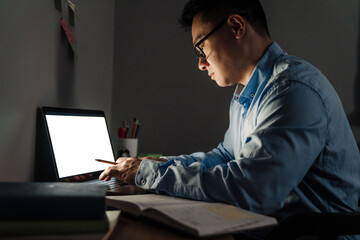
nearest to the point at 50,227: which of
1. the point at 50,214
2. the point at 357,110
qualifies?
the point at 50,214

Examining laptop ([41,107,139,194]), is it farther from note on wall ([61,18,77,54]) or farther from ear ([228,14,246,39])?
ear ([228,14,246,39])

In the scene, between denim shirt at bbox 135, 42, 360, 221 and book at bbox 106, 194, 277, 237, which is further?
denim shirt at bbox 135, 42, 360, 221

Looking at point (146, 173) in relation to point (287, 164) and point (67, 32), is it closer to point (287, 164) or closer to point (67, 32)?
point (287, 164)

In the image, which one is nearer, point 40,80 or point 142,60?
point 40,80

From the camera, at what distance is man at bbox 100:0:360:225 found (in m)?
0.70

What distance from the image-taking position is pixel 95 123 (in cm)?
134

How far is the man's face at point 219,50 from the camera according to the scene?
106 centimetres

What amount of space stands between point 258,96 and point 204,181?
14.4 inches

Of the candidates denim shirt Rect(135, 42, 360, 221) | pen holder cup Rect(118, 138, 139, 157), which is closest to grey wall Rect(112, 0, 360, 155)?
pen holder cup Rect(118, 138, 139, 157)

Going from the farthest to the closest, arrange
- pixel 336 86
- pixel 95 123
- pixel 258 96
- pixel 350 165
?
pixel 336 86
pixel 95 123
pixel 258 96
pixel 350 165

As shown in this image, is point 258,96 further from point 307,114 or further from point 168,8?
point 168,8

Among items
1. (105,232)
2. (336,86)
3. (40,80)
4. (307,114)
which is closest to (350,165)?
(307,114)

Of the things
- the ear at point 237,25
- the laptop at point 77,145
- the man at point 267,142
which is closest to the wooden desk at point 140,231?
the man at point 267,142

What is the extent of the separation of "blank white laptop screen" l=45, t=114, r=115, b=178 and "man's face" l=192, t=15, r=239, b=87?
1.64ft
